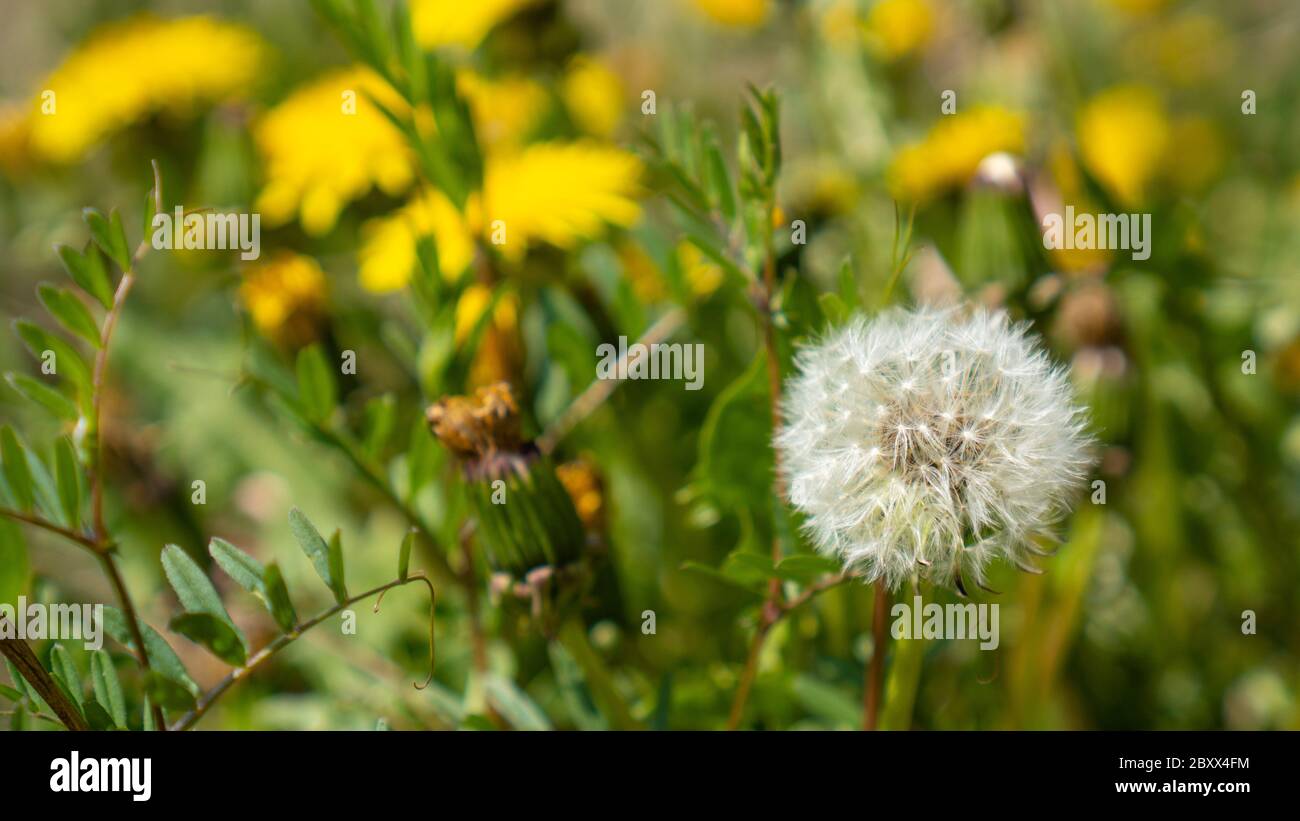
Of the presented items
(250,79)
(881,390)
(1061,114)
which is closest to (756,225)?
(881,390)

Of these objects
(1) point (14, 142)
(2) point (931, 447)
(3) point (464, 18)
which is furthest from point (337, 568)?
(1) point (14, 142)

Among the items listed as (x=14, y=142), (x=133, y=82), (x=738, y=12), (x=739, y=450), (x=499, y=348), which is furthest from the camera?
(x=738, y=12)

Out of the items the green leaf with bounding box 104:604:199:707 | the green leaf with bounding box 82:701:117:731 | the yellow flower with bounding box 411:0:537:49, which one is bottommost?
the green leaf with bounding box 82:701:117:731

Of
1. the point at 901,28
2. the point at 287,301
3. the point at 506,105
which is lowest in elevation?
the point at 287,301

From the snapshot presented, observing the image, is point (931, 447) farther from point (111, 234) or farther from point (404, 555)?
point (111, 234)

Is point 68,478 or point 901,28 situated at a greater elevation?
point 901,28

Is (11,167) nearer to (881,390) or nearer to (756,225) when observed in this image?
(756,225)

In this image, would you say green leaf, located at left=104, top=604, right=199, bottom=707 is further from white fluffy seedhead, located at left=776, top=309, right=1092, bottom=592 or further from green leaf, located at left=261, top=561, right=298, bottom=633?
white fluffy seedhead, located at left=776, top=309, right=1092, bottom=592

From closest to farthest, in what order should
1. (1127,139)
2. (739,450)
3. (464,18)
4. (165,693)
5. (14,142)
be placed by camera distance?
(165,693)
(739,450)
(464,18)
(14,142)
(1127,139)

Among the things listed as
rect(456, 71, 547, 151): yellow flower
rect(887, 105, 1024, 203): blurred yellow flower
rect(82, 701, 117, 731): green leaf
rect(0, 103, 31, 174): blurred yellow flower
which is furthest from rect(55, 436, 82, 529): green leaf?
rect(0, 103, 31, 174): blurred yellow flower
